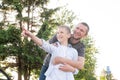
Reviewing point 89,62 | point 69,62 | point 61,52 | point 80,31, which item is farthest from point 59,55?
point 89,62

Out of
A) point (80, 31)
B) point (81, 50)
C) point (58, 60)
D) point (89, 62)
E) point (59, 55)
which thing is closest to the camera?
point (58, 60)

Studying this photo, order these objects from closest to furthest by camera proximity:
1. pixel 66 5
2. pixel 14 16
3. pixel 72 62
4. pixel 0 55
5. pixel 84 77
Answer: pixel 72 62
pixel 0 55
pixel 14 16
pixel 84 77
pixel 66 5

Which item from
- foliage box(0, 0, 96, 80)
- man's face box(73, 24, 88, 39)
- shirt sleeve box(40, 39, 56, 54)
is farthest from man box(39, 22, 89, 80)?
foliage box(0, 0, 96, 80)

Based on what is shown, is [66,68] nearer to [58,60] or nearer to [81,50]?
[58,60]

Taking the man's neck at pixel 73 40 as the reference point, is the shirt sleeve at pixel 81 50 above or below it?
below

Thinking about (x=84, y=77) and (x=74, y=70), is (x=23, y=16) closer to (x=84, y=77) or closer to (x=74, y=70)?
(x=84, y=77)

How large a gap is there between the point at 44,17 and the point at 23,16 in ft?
5.74

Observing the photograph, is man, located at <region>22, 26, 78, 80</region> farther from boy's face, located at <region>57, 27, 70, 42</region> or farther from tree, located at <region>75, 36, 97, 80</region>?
tree, located at <region>75, 36, 97, 80</region>

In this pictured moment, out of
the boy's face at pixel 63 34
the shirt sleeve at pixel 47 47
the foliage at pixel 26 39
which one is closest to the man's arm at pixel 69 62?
the shirt sleeve at pixel 47 47

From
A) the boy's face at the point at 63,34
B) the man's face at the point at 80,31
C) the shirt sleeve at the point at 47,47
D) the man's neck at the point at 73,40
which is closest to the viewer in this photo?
the shirt sleeve at the point at 47,47

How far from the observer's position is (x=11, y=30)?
2809 cm

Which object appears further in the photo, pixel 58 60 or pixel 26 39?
pixel 26 39

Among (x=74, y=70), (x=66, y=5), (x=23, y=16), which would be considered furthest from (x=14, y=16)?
(x=74, y=70)

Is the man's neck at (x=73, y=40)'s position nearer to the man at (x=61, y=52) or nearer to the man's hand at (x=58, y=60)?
the man at (x=61, y=52)
